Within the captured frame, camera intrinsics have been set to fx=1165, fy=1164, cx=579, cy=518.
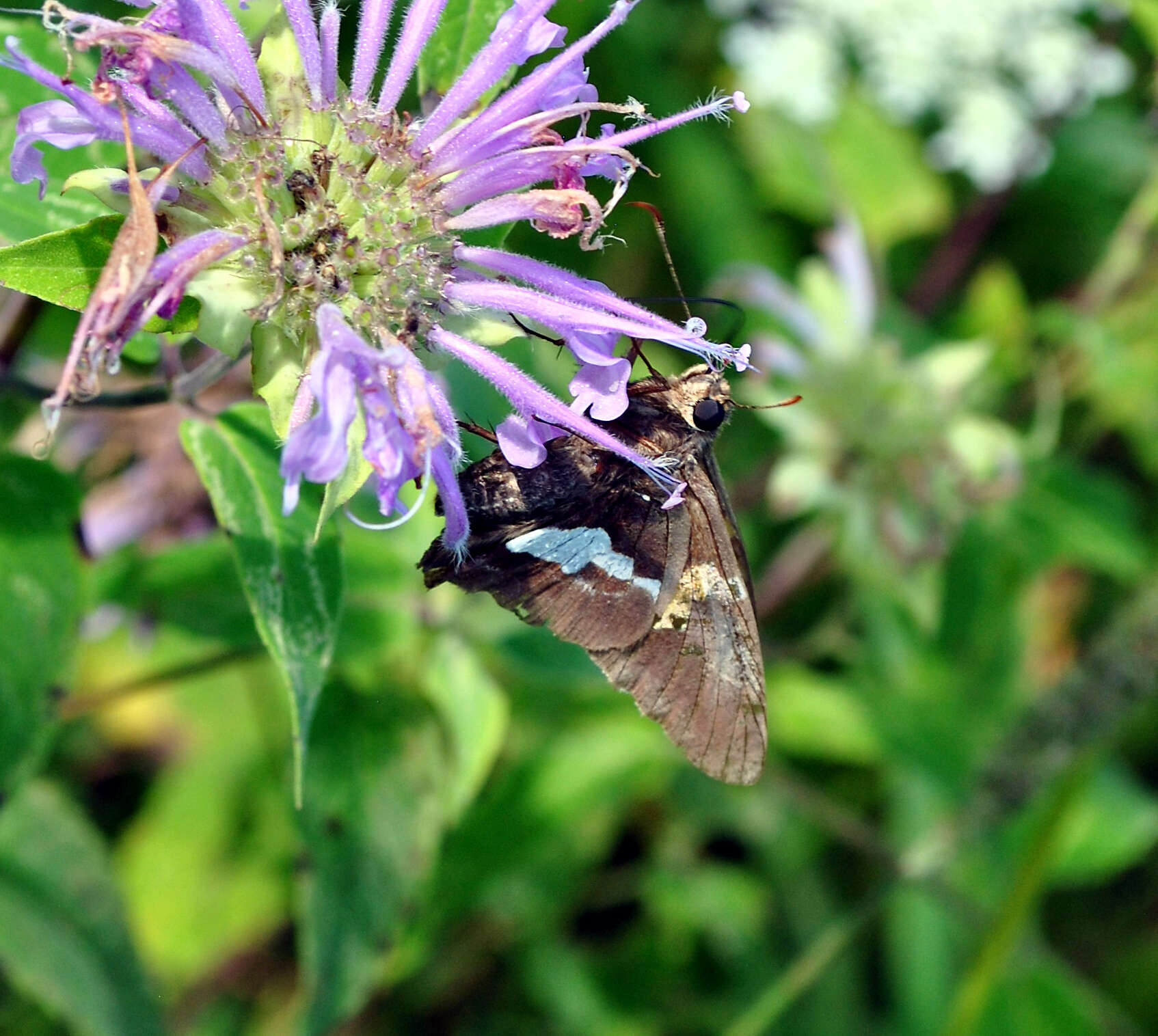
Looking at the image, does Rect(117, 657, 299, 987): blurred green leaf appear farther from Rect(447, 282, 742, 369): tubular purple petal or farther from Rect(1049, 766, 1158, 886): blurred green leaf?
Rect(1049, 766, 1158, 886): blurred green leaf

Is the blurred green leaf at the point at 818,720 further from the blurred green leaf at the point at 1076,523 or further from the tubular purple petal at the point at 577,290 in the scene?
the tubular purple petal at the point at 577,290

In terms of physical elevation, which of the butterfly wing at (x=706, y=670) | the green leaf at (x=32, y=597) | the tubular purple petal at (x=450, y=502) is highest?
the tubular purple petal at (x=450, y=502)

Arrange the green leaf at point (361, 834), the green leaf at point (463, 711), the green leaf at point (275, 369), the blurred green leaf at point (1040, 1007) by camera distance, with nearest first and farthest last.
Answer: the green leaf at point (275, 369)
the green leaf at point (361, 834)
the green leaf at point (463, 711)
the blurred green leaf at point (1040, 1007)

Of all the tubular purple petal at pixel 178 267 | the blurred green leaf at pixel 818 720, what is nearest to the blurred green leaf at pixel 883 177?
the blurred green leaf at pixel 818 720

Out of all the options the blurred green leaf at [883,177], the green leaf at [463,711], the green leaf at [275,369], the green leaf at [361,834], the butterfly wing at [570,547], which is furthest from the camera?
the blurred green leaf at [883,177]

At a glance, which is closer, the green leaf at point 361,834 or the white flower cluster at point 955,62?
the green leaf at point 361,834

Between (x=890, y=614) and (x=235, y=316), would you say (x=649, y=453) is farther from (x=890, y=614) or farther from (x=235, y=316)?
(x=890, y=614)

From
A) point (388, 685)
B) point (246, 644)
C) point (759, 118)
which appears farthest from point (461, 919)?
point (759, 118)

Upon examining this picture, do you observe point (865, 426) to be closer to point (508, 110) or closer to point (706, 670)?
point (706, 670)
